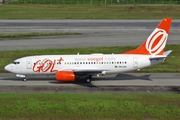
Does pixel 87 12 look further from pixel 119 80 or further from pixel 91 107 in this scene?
pixel 91 107

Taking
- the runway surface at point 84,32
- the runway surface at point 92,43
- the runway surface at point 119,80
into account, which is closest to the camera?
the runway surface at point 92,43

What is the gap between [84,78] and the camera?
48.3 metres

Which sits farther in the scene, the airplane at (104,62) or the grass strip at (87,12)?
the grass strip at (87,12)

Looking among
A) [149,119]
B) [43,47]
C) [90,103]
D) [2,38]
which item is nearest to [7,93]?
[90,103]

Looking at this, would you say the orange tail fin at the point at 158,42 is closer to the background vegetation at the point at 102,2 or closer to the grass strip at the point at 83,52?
the grass strip at the point at 83,52

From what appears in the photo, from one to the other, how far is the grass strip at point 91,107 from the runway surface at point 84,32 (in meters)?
30.8

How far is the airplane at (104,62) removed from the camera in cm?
4681

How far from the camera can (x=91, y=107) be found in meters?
35.9

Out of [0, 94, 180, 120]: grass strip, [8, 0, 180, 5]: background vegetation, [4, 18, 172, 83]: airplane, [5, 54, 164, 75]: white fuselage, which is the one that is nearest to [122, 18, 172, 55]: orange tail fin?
[4, 18, 172, 83]: airplane

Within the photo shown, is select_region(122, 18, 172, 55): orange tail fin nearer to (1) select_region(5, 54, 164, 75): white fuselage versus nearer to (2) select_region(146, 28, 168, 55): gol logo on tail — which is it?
(2) select_region(146, 28, 168, 55): gol logo on tail

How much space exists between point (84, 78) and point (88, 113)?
45.2 feet

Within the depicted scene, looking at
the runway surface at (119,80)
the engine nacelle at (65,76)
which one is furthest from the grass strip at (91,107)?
the runway surface at (119,80)

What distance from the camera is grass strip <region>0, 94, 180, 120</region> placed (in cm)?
3422

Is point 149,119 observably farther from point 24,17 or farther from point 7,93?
point 24,17
